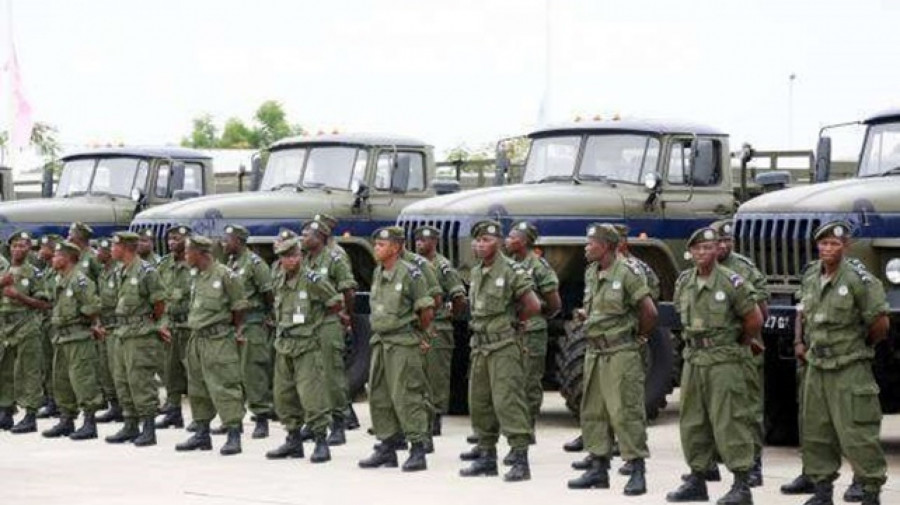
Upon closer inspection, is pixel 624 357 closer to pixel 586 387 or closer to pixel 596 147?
pixel 586 387

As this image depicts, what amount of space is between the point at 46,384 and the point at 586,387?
7.44m

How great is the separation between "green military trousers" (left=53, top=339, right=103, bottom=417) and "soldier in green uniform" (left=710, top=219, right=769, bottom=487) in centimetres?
588

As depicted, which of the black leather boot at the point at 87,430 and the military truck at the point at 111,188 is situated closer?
the black leather boot at the point at 87,430

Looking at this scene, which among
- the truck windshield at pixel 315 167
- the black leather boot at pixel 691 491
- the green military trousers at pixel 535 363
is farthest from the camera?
the truck windshield at pixel 315 167

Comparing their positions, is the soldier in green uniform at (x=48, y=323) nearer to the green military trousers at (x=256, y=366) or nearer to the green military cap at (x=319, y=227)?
A: the green military trousers at (x=256, y=366)

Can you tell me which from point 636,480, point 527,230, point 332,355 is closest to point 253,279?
point 332,355

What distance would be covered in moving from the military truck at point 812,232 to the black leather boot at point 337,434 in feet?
10.5

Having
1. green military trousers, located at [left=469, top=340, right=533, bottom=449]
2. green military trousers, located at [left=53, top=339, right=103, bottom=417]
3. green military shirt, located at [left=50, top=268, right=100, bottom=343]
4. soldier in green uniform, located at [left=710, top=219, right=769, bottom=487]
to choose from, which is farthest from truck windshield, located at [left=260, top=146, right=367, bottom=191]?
soldier in green uniform, located at [left=710, top=219, right=769, bottom=487]

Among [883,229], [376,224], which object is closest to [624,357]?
[883,229]

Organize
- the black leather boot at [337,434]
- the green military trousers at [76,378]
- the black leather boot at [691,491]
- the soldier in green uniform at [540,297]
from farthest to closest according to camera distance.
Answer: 1. the green military trousers at [76,378]
2. the black leather boot at [337,434]
3. the soldier in green uniform at [540,297]
4. the black leather boot at [691,491]

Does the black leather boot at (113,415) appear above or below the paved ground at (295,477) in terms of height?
below

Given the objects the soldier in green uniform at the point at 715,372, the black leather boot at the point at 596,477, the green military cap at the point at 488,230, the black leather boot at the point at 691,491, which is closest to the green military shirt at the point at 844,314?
the soldier in green uniform at the point at 715,372

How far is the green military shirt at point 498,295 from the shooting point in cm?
1468

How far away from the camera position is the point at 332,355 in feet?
52.6
